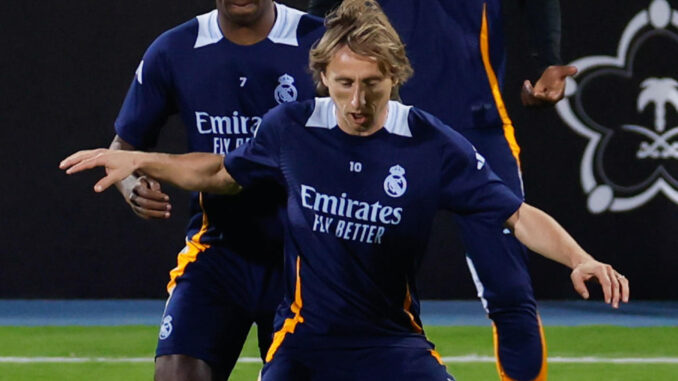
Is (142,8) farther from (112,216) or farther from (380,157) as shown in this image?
(380,157)

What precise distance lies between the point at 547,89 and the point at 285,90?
3.42ft

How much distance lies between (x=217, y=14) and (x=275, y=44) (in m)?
0.22

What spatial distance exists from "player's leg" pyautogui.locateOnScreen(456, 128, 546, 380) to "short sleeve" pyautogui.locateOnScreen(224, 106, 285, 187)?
1.01 m

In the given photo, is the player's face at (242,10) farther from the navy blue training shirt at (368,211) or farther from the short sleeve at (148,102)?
the navy blue training shirt at (368,211)

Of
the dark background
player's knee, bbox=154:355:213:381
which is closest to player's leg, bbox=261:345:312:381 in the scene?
player's knee, bbox=154:355:213:381

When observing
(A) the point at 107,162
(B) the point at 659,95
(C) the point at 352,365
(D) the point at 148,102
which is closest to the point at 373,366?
(C) the point at 352,365

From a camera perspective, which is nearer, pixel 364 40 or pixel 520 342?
pixel 364 40

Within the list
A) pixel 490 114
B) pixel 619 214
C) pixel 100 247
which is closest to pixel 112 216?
pixel 100 247

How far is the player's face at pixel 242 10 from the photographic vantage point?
4.41 metres

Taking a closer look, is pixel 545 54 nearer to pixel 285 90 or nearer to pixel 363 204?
pixel 285 90

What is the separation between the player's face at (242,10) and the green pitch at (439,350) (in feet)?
8.10

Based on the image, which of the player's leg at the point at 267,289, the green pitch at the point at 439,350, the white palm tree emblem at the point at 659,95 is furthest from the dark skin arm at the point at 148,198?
the white palm tree emblem at the point at 659,95

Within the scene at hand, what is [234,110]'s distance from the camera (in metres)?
4.52

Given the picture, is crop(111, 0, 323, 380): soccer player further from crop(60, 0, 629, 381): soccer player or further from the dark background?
the dark background
